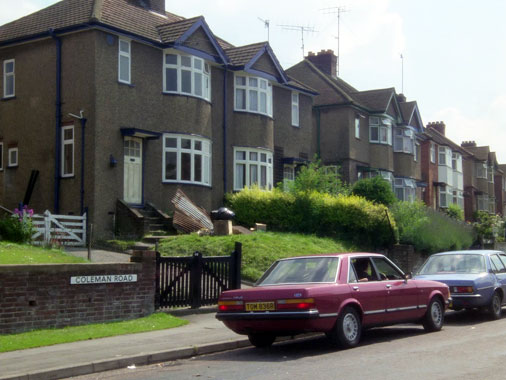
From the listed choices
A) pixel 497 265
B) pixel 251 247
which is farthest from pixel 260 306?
pixel 251 247

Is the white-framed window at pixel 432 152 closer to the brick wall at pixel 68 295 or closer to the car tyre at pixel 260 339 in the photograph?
the brick wall at pixel 68 295

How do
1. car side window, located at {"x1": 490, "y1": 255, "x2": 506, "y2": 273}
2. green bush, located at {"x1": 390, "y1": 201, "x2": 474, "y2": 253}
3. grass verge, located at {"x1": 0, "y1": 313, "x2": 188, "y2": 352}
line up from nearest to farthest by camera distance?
grass verge, located at {"x1": 0, "y1": 313, "x2": 188, "y2": 352}
car side window, located at {"x1": 490, "y1": 255, "x2": 506, "y2": 273}
green bush, located at {"x1": 390, "y1": 201, "x2": 474, "y2": 253}

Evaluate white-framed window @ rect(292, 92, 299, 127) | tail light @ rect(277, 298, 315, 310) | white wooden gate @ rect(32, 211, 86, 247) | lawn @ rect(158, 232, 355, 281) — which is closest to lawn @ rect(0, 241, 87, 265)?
white wooden gate @ rect(32, 211, 86, 247)

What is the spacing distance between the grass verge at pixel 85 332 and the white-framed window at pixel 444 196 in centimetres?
3980

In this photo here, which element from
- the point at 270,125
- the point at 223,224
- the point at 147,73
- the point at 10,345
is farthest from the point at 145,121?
the point at 10,345

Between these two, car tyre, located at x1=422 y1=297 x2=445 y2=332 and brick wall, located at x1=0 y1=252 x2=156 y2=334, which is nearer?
brick wall, located at x1=0 y1=252 x2=156 y2=334

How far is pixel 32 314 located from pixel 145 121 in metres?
13.2

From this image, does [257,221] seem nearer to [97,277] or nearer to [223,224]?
[223,224]

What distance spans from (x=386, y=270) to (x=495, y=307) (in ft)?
13.5

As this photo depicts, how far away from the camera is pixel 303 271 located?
11797 mm

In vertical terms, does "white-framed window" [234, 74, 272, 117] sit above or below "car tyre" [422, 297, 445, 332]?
above

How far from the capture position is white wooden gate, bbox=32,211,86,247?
20.0 metres

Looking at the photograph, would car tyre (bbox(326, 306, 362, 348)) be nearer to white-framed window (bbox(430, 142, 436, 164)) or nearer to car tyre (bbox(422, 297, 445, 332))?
car tyre (bbox(422, 297, 445, 332))

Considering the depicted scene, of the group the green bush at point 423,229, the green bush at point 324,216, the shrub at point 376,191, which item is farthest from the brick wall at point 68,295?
the shrub at point 376,191
